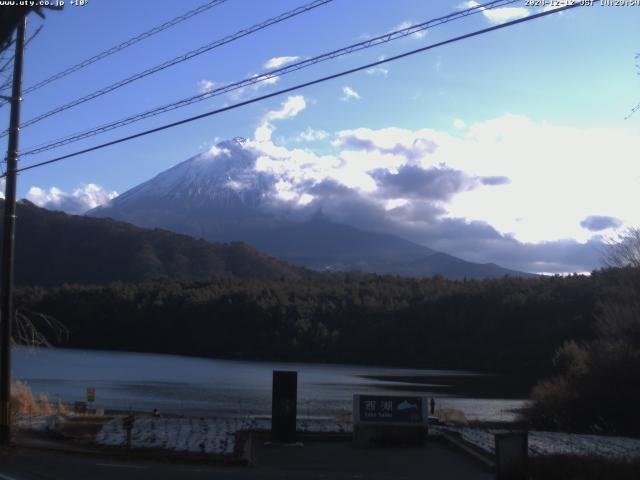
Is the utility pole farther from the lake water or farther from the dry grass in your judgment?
the lake water

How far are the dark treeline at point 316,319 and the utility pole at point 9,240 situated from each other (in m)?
80.9

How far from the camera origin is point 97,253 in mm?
164500

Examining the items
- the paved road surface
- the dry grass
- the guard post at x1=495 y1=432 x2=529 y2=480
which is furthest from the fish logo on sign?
the dry grass

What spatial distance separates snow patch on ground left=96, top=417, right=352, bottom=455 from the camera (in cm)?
1744

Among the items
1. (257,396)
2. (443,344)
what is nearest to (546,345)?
(443,344)

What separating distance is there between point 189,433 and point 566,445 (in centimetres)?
840

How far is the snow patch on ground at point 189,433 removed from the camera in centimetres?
Result: 1744

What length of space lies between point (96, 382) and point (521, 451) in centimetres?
5408

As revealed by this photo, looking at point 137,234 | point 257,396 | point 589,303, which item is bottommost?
point 257,396

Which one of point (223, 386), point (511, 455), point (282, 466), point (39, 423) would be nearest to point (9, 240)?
point (39, 423)

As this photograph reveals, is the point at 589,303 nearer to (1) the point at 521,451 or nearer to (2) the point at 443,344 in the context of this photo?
(2) the point at 443,344

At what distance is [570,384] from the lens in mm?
34750

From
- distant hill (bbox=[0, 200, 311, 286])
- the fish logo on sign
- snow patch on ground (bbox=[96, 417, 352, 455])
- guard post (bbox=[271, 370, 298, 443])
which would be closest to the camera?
snow patch on ground (bbox=[96, 417, 352, 455])

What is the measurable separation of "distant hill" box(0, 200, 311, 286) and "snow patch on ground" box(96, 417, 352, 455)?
431ft
